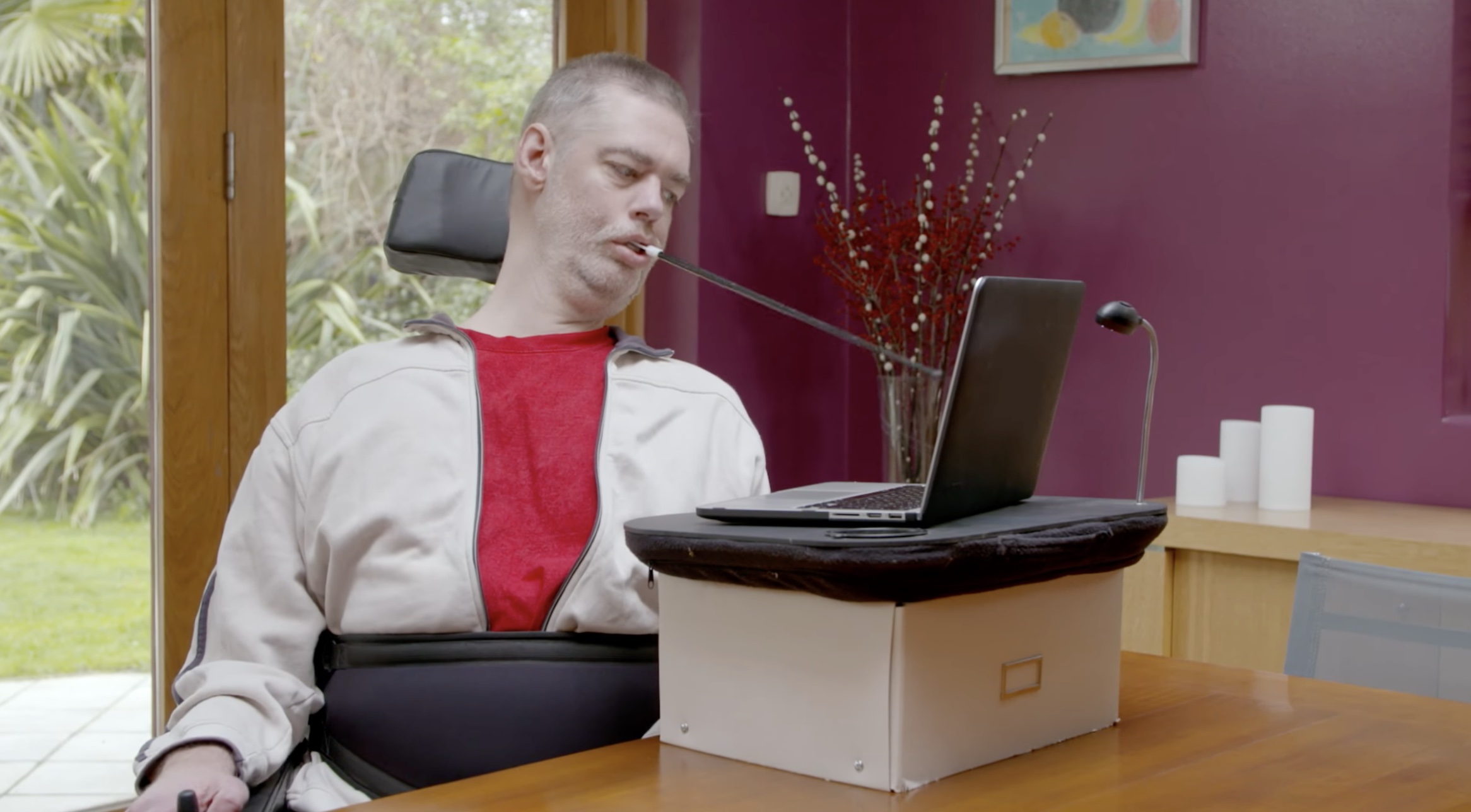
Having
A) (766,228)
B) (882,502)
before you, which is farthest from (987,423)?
(766,228)

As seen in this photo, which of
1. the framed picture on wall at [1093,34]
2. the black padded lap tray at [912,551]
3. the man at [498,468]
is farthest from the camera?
the framed picture on wall at [1093,34]

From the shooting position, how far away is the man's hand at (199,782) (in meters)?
1.15

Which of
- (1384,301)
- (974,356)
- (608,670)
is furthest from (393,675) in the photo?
(1384,301)

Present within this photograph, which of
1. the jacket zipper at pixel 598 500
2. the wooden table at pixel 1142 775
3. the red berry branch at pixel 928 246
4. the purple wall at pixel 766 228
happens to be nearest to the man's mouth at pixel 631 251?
the jacket zipper at pixel 598 500

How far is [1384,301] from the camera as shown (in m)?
2.79

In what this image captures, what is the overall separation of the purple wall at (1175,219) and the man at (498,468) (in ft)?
5.62

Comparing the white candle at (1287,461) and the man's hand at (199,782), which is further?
the white candle at (1287,461)

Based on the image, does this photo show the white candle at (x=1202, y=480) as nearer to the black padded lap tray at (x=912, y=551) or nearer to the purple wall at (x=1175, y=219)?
the purple wall at (x=1175, y=219)

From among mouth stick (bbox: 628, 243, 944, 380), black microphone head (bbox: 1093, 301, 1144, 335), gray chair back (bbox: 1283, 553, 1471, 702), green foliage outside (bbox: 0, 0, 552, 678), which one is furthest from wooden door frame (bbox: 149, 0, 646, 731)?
gray chair back (bbox: 1283, 553, 1471, 702)

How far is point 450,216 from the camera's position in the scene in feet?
5.50

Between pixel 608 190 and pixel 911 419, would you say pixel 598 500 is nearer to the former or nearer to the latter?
pixel 608 190

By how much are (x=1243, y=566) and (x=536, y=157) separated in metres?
1.46

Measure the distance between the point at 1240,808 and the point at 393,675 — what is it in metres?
0.77

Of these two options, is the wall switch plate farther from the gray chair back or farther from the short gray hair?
the gray chair back
